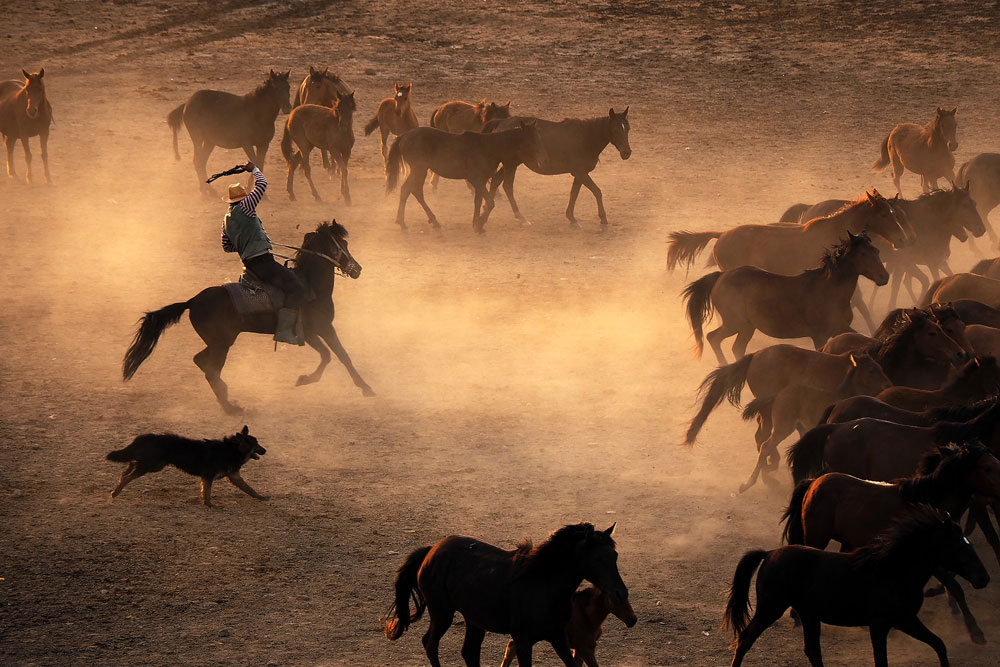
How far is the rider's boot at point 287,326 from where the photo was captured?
12.3 metres

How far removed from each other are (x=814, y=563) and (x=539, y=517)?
304cm

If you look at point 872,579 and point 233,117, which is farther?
point 233,117

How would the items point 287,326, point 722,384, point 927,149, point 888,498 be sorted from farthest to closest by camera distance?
point 927,149
point 287,326
point 722,384
point 888,498

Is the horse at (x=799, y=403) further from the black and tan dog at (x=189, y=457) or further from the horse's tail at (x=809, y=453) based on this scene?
the black and tan dog at (x=189, y=457)

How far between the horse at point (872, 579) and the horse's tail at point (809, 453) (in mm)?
1691

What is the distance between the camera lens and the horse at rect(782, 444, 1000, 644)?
286 inches

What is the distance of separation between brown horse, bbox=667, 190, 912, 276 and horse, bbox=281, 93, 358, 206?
802cm

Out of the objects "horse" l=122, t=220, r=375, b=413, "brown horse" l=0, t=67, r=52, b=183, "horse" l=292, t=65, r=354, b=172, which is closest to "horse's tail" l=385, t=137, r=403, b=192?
"horse" l=292, t=65, r=354, b=172

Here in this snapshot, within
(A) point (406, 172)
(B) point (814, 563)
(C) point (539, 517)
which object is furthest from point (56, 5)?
(B) point (814, 563)

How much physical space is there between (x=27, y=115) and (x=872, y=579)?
17.9 m

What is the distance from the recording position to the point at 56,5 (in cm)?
3416

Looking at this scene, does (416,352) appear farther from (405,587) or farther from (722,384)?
(405,587)

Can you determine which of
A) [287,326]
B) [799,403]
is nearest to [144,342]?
[287,326]

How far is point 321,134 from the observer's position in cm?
2075
